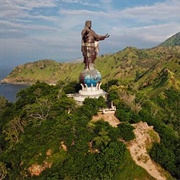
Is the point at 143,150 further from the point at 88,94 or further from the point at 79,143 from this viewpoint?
the point at 88,94

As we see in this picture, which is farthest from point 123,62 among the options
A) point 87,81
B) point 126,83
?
point 87,81

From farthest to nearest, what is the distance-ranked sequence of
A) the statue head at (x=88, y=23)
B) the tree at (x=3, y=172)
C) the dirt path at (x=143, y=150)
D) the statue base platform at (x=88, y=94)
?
the statue head at (x=88, y=23), the statue base platform at (x=88, y=94), the dirt path at (x=143, y=150), the tree at (x=3, y=172)

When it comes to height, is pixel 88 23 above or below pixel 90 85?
above

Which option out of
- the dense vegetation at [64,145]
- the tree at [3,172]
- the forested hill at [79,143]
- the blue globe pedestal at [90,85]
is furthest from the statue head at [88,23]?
the tree at [3,172]

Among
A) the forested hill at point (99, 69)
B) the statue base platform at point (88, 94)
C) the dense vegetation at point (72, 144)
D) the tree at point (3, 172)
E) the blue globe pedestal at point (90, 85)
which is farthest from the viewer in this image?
the forested hill at point (99, 69)

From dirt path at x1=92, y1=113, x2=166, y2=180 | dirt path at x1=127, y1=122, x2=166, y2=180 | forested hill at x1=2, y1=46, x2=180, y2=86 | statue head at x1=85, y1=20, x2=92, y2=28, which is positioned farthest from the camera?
forested hill at x1=2, y1=46, x2=180, y2=86

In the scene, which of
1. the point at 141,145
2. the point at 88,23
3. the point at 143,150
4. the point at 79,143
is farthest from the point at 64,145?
the point at 88,23

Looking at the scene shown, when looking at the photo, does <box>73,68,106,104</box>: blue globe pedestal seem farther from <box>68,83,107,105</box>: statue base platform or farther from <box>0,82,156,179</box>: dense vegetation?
<box>0,82,156,179</box>: dense vegetation

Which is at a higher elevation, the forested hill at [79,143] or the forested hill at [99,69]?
the forested hill at [79,143]

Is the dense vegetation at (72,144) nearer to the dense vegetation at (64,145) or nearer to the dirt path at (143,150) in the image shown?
the dense vegetation at (64,145)

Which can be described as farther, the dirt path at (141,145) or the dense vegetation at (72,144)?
the dirt path at (141,145)

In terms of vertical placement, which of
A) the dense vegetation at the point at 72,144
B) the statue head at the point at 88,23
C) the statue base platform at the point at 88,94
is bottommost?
the dense vegetation at the point at 72,144

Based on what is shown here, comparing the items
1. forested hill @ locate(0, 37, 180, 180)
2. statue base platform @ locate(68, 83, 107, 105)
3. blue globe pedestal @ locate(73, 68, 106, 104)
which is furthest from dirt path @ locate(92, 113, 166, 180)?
blue globe pedestal @ locate(73, 68, 106, 104)
